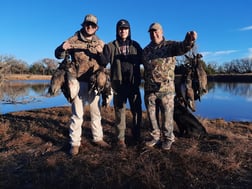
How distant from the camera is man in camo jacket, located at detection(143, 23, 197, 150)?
534cm

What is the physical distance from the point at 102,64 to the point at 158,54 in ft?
3.97

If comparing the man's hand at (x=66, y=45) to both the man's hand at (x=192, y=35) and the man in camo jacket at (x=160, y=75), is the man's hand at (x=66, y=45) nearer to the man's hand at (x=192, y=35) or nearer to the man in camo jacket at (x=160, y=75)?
the man in camo jacket at (x=160, y=75)

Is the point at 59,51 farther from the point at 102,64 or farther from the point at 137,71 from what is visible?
the point at 137,71

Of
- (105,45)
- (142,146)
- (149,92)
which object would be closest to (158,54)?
(149,92)

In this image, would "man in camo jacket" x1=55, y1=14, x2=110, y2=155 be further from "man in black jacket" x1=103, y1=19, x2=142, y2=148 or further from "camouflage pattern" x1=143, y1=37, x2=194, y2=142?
"camouflage pattern" x1=143, y1=37, x2=194, y2=142

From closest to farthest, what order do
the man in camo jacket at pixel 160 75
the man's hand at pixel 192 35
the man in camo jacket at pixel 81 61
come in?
the man's hand at pixel 192 35 < the man in camo jacket at pixel 160 75 < the man in camo jacket at pixel 81 61

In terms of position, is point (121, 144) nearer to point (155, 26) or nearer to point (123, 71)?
point (123, 71)

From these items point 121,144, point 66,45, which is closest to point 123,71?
point 66,45

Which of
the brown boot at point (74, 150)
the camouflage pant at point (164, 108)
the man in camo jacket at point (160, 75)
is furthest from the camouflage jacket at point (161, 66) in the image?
the brown boot at point (74, 150)

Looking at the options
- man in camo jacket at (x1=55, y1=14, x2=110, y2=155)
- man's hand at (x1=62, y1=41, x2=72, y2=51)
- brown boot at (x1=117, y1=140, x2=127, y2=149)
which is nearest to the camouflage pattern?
brown boot at (x1=117, y1=140, x2=127, y2=149)

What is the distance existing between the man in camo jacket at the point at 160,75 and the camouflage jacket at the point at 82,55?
1.07 meters

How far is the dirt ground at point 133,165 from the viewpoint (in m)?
4.38

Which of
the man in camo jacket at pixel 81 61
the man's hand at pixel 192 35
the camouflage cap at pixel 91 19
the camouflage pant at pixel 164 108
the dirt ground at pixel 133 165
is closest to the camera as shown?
the dirt ground at pixel 133 165

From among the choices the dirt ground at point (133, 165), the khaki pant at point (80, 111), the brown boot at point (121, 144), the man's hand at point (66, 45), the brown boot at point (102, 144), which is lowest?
the dirt ground at point (133, 165)
